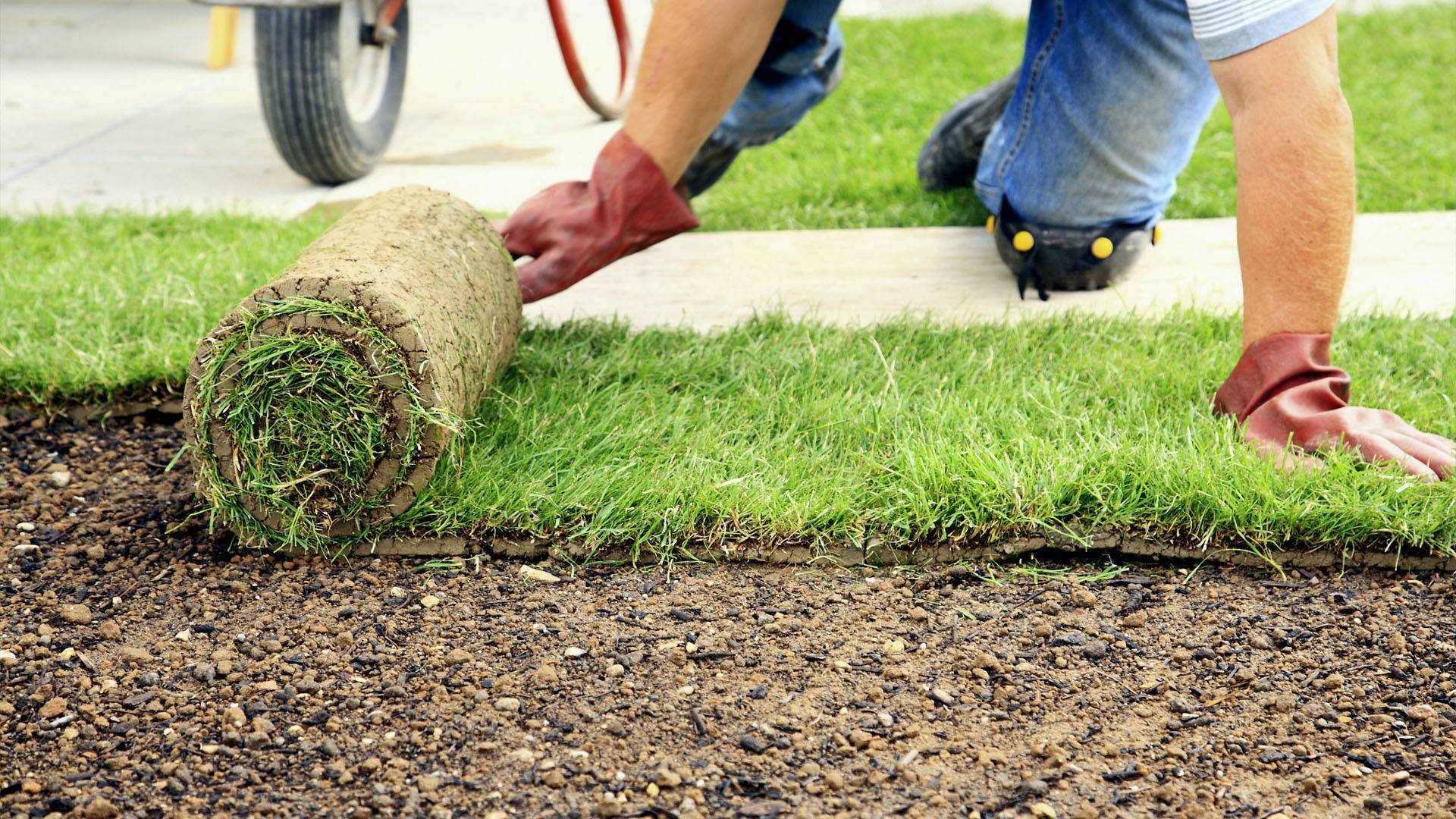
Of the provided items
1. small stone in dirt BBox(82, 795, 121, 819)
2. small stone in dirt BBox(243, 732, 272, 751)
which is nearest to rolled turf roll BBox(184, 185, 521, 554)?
small stone in dirt BBox(243, 732, 272, 751)

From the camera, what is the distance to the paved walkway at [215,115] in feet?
12.7

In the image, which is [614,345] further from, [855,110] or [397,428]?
[855,110]

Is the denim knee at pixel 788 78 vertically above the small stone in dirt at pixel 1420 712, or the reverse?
the denim knee at pixel 788 78

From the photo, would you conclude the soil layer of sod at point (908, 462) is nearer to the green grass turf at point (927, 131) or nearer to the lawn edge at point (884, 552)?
the lawn edge at point (884, 552)

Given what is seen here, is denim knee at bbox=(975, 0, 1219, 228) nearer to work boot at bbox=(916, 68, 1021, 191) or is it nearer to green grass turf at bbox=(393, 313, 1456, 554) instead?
green grass turf at bbox=(393, 313, 1456, 554)

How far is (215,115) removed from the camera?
4.74 metres

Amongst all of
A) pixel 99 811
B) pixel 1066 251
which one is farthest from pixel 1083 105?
pixel 99 811

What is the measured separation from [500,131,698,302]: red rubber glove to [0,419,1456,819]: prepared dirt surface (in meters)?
0.78

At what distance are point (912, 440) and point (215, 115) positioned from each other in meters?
3.63

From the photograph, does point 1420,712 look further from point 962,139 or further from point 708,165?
point 962,139

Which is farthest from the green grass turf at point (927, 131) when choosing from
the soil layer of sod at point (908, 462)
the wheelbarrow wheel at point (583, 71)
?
the soil layer of sod at point (908, 462)

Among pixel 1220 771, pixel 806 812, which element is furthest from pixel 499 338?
pixel 1220 771

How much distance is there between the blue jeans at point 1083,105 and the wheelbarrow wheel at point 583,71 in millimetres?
1362

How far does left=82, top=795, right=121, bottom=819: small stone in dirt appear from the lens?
137 centimetres
